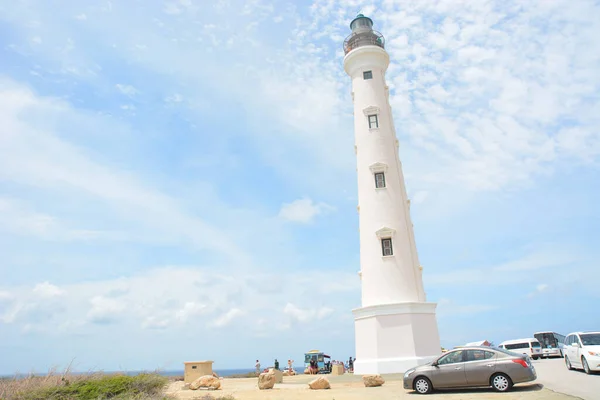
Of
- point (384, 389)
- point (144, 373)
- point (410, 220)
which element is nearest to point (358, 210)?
point (410, 220)

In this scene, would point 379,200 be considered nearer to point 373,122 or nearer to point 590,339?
point 373,122

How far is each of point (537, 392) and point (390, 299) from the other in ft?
34.6

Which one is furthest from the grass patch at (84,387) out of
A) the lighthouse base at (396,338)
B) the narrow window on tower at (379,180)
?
the narrow window on tower at (379,180)

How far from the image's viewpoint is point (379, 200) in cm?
2536

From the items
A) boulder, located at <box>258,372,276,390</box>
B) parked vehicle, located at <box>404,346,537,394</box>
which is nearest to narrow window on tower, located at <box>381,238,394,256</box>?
boulder, located at <box>258,372,276,390</box>

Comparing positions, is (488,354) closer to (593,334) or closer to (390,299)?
(593,334)

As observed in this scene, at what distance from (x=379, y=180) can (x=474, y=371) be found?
13.8m

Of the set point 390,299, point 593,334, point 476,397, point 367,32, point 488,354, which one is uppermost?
point 367,32

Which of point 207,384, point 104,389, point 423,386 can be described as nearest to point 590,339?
point 423,386

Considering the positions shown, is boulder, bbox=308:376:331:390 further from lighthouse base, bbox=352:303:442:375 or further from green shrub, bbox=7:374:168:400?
lighthouse base, bbox=352:303:442:375

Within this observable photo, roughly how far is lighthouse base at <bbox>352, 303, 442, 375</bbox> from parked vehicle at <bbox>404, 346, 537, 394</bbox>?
7.47 metres

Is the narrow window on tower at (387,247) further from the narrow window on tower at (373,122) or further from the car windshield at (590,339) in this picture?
the car windshield at (590,339)

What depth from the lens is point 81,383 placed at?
40.6ft

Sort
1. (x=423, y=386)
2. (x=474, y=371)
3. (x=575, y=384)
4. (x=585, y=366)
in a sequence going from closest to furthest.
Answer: (x=474, y=371)
(x=575, y=384)
(x=423, y=386)
(x=585, y=366)
